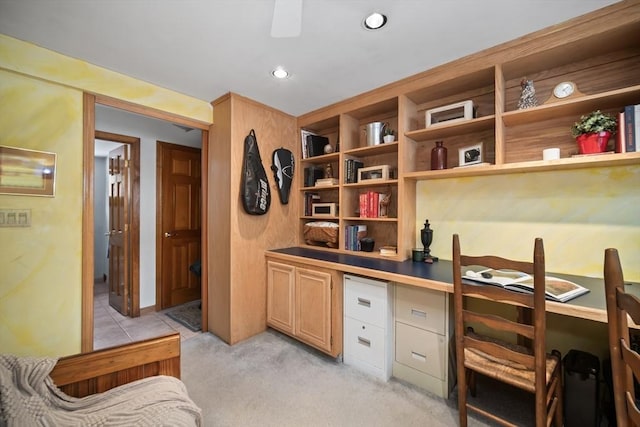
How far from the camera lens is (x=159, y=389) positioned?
1.09m

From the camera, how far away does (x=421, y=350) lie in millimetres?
1777

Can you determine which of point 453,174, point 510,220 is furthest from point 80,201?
point 510,220

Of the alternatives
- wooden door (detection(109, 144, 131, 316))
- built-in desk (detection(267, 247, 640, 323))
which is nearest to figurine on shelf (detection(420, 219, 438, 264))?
built-in desk (detection(267, 247, 640, 323))

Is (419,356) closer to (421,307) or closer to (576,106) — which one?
(421,307)

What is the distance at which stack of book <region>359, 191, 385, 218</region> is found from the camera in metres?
2.41

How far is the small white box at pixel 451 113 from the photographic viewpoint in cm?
189

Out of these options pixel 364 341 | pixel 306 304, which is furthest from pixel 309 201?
pixel 364 341

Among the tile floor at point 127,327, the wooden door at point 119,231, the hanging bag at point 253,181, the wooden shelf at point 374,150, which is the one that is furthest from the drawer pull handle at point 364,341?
the wooden door at point 119,231

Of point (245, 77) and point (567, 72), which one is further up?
point (245, 77)

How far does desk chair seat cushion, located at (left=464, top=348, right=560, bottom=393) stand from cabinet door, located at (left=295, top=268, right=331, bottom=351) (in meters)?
1.03

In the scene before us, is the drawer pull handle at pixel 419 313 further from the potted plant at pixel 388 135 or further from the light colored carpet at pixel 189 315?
the light colored carpet at pixel 189 315

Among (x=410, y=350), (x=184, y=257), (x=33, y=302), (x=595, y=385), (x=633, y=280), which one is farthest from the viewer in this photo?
(x=184, y=257)

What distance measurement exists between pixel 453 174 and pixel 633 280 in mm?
1186

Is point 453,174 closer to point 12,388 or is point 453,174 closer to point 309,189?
point 309,189
